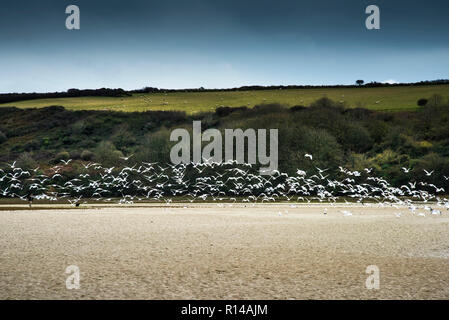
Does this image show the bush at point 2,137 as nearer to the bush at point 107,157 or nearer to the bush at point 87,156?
the bush at point 87,156

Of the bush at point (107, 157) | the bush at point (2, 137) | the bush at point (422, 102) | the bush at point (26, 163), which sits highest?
the bush at point (422, 102)

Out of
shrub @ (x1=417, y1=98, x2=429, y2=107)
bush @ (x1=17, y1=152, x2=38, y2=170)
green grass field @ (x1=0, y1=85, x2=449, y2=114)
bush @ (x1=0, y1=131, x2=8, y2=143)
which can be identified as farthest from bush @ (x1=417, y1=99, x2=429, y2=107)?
bush @ (x1=0, y1=131, x2=8, y2=143)

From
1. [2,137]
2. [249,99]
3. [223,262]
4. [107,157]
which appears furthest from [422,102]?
[223,262]

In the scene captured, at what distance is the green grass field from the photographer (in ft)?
341

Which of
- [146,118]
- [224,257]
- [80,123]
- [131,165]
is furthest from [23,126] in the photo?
[224,257]

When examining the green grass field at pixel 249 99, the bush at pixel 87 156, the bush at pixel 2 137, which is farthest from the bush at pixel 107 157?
the bush at pixel 2 137

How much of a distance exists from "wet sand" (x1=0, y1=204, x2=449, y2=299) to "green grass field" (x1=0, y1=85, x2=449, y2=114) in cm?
8006

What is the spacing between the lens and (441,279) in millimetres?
12688

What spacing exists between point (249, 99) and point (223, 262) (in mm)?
98597

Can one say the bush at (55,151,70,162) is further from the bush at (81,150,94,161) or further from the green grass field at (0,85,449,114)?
the green grass field at (0,85,449,114)

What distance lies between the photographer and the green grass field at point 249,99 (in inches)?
4094

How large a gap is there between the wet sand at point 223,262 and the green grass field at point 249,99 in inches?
3152
